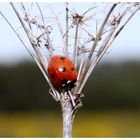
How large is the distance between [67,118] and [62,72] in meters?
0.64

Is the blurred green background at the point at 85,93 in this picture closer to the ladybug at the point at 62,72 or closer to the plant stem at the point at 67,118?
the ladybug at the point at 62,72

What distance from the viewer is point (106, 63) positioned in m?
23.7

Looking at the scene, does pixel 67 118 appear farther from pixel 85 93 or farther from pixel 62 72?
pixel 85 93

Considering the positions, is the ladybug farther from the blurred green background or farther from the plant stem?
the blurred green background

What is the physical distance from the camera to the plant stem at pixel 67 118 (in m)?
1.64

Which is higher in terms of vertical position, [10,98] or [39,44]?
[10,98]

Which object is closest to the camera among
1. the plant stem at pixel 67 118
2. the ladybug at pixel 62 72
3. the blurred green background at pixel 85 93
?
the plant stem at pixel 67 118

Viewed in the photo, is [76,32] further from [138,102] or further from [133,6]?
[138,102]

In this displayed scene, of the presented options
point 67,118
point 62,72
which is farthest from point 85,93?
point 67,118

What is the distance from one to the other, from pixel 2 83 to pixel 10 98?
3.43ft

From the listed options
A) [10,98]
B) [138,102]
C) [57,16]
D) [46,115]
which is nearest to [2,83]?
[10,98]

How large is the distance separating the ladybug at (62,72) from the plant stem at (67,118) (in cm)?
9

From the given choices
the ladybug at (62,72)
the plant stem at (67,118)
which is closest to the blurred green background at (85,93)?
the ladybug at (62,72)

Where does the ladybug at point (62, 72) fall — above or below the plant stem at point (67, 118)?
above
